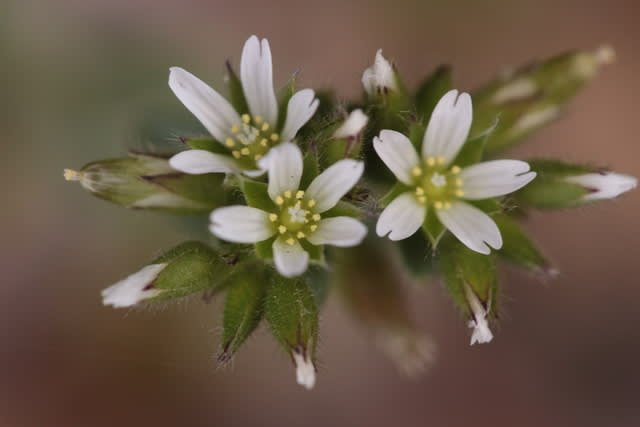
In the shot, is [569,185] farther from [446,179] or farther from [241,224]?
[241,224]

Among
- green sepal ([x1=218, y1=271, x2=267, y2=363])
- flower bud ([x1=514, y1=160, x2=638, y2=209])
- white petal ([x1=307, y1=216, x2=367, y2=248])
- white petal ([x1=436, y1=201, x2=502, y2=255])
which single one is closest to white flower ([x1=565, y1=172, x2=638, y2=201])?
flower bud ([x1=514, y1=160, x2=638, y2=209])

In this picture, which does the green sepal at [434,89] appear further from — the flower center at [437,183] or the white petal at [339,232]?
the white petal at [339,232]

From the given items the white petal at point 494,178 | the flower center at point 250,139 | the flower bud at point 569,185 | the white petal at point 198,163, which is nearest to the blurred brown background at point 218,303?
the flower bud at point 569,185

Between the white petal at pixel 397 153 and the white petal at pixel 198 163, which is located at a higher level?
the white petal at pixel 198 163

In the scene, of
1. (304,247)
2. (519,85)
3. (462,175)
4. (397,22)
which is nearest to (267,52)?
(304,247)

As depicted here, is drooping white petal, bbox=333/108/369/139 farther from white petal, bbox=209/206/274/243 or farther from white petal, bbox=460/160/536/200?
white petal, bbox=460/160/536/200
